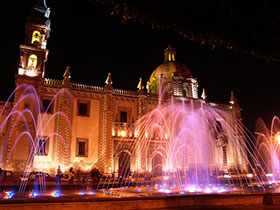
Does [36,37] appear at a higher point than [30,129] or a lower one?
higher

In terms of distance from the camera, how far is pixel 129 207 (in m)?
7.70

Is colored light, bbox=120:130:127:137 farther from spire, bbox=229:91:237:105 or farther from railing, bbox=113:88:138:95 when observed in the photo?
spire, bbox=229:91:237:105

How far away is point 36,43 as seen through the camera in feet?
90.1

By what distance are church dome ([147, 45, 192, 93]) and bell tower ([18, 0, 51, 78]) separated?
66.3 feet

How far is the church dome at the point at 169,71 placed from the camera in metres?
42.0

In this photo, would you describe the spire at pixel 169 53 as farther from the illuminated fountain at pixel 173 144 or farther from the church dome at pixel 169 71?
the illuminated fountain at pixel 173 144

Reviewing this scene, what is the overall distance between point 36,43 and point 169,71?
2225cm

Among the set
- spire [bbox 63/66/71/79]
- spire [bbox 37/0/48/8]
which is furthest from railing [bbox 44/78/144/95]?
spire [bbox 37/0/48/8]

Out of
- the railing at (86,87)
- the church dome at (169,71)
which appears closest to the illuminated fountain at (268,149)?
the church dome at (169,71)

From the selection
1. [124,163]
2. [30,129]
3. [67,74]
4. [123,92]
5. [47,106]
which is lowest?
[124,163]

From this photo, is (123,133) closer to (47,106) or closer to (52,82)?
(47,106)

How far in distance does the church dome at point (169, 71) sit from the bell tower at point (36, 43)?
20.2 metres

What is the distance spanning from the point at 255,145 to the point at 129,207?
38585 millimetres

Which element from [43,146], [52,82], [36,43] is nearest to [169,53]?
[52,82]
